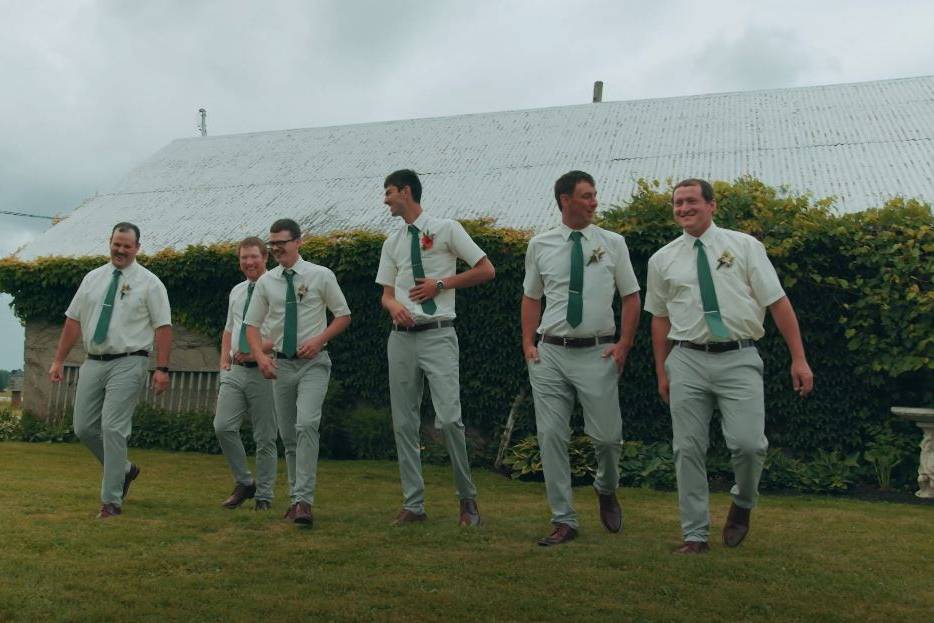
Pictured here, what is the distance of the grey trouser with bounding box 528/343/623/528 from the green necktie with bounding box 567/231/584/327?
0.72 feet

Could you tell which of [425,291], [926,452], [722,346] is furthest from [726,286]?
[926,452]

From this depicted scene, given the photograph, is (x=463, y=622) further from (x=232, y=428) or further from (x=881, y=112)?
(x=881, y=112)

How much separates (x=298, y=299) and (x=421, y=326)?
1.08 metres

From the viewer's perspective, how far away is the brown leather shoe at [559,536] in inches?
218

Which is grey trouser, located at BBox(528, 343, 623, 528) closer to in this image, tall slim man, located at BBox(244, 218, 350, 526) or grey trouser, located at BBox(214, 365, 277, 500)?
tall slim man, located at BBox(244, 218, 350, 526)

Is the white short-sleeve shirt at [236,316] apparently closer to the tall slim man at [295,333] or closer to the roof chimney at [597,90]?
the tall slim man at [295,333]

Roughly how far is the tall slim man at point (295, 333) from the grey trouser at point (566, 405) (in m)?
1.66

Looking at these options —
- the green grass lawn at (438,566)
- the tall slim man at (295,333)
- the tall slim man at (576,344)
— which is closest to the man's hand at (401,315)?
the tall slim man at (295,333)

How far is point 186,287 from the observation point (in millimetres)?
12891

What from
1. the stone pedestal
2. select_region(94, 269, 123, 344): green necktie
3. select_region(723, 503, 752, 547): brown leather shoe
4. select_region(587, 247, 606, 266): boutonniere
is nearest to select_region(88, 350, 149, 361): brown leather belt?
select_region(94, 269, 123, 344): green necktie

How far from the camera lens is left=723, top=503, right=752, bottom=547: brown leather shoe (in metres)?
5.57

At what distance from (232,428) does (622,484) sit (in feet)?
12.8

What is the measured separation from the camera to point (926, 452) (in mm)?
8484

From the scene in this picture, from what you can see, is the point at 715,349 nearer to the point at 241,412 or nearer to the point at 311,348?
the point at 311,348
